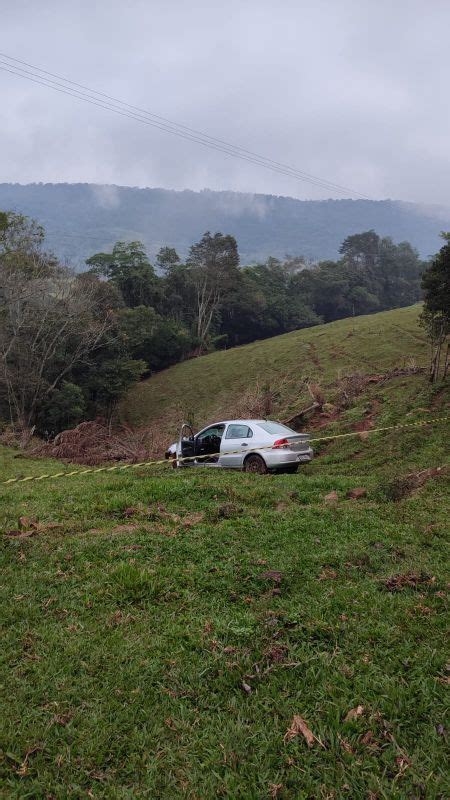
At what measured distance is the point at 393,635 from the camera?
390 cm

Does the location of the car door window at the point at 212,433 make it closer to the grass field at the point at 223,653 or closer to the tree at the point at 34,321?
the grass field at the point at 223,653

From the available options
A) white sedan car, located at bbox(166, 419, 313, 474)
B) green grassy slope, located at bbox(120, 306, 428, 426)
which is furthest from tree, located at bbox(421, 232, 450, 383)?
→ white sedan car, located at bbox(166, 419, 313, 474)

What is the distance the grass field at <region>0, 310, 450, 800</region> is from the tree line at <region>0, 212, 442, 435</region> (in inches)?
905

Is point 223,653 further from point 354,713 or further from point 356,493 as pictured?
point 356,493

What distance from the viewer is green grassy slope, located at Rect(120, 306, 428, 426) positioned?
30.7 metres

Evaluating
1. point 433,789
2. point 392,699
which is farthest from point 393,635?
point 433,789

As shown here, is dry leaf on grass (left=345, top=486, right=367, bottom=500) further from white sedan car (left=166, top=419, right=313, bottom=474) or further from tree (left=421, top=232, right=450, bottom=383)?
tree (left=421, top=232, right=450, bottom=383)

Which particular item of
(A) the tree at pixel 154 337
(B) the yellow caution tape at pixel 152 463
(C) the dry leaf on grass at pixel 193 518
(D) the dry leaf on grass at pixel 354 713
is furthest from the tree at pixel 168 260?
(D) the dry leaf on grass at pixel 354 713

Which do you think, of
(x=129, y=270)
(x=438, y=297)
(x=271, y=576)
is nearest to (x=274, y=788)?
(x=271, y=576)

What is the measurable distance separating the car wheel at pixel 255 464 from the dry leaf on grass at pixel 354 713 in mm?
8815

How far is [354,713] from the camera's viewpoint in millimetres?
3125

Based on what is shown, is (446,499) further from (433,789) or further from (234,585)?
(433,789)

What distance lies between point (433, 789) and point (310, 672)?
1.05m

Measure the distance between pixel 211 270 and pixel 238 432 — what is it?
150ft
